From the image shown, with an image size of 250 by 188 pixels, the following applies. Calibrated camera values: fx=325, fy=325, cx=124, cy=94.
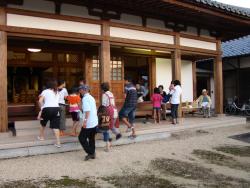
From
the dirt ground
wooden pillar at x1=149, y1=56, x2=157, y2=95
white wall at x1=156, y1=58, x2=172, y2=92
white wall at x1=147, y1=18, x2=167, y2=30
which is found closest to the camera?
the dirt ground

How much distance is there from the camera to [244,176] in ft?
22.1

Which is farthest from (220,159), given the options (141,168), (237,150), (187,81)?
(187,81)

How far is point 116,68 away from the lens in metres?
13.7

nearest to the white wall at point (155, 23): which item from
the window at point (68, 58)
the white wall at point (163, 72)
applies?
the white wall at point (163, 72)

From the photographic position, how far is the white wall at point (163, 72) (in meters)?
15.2

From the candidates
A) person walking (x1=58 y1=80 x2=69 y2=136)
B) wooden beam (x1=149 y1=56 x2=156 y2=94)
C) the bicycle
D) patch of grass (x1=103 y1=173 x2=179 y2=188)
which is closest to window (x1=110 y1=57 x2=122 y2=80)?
wooden beam (x1=149 y1=56 x2=156 y2=94)

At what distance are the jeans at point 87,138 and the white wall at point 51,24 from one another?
3.51 m

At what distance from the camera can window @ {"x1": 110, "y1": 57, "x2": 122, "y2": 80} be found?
13.6 meters

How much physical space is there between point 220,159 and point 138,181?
294cm

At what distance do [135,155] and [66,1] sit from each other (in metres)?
4.92

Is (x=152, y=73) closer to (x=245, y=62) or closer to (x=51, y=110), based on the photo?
(x=51, y=110)

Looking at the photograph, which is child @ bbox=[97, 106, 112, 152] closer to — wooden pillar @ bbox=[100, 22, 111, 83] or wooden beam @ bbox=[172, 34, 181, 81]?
wooden pillar @ bbox=[100, 22, 111, 83]

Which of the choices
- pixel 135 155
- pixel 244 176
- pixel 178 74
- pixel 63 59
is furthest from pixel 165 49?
pixel 244 176

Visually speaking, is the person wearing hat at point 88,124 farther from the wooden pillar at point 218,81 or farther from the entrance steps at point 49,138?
the wooden pillar at point 218,81
